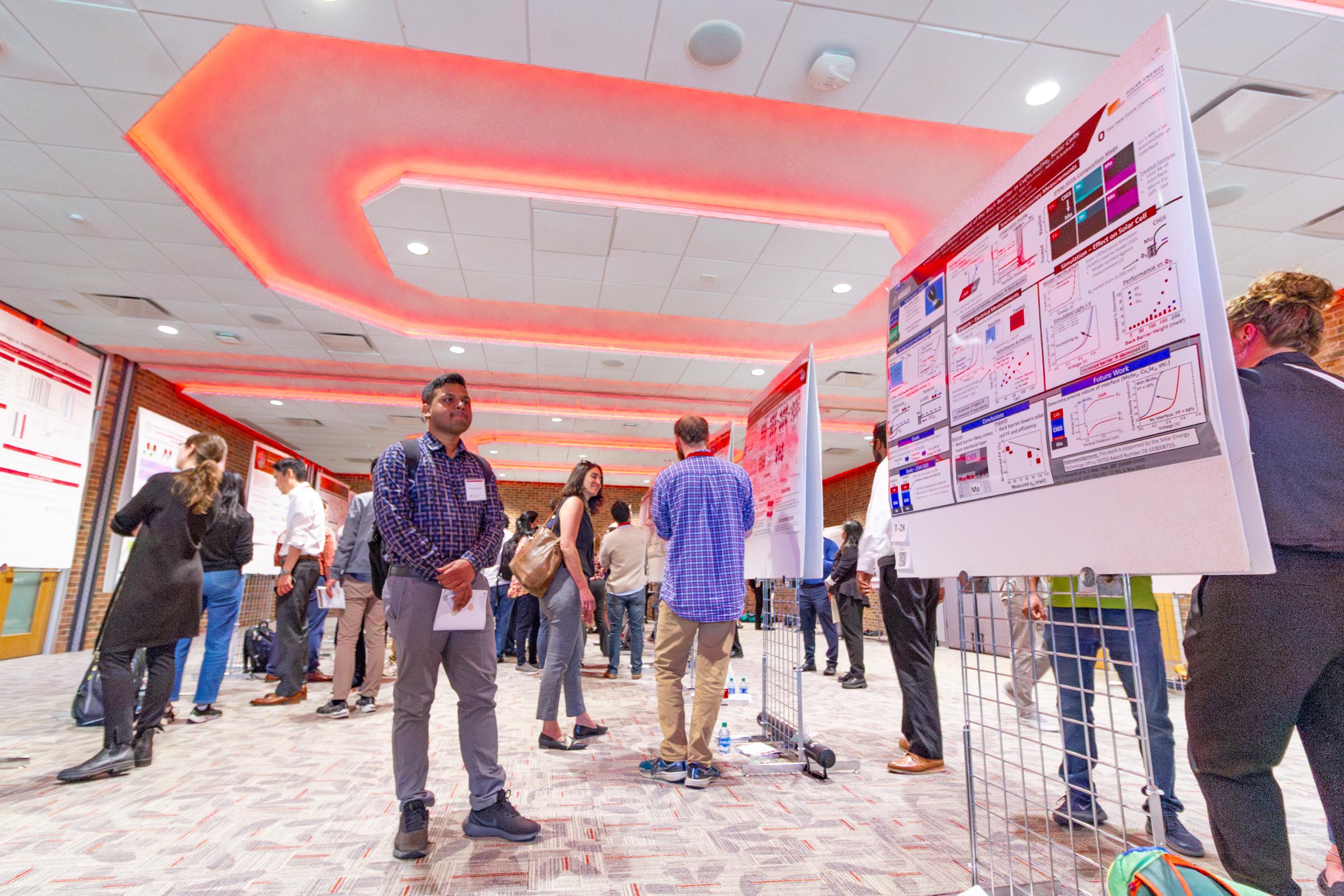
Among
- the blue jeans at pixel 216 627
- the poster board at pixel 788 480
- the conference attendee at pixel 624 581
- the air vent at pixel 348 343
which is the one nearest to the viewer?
the poster board at pixel 788 480

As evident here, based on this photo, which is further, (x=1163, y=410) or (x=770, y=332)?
(x=770, y=332)

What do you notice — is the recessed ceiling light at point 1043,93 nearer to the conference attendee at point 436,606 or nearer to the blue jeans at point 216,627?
the conference attendee at point 436,606

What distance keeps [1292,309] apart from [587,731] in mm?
3189

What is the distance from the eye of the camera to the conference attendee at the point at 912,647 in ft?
9.59

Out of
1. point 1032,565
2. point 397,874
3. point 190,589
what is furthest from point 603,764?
point 1032,565

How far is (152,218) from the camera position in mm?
5031

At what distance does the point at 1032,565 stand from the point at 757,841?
1.41 metres

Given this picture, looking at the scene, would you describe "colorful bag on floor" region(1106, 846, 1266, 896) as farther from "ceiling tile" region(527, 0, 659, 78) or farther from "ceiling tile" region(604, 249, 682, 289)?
"ceiling tile" region(604, 249, 682, 289)

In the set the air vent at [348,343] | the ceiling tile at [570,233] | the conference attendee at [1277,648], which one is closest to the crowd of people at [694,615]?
the conference attendee at [1277,648]

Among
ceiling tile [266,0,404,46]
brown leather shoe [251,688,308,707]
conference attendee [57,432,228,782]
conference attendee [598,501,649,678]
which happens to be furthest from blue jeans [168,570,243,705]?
ceiling tile [266,0,404,46]

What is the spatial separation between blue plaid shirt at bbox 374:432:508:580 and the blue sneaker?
1208 millimetres

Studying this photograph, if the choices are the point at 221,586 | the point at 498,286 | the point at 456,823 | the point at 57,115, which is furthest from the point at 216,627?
the point at 498,286

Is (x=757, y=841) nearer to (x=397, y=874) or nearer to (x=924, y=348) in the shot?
(x=397, y=874)

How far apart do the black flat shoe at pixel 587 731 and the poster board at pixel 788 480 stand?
1132mm
